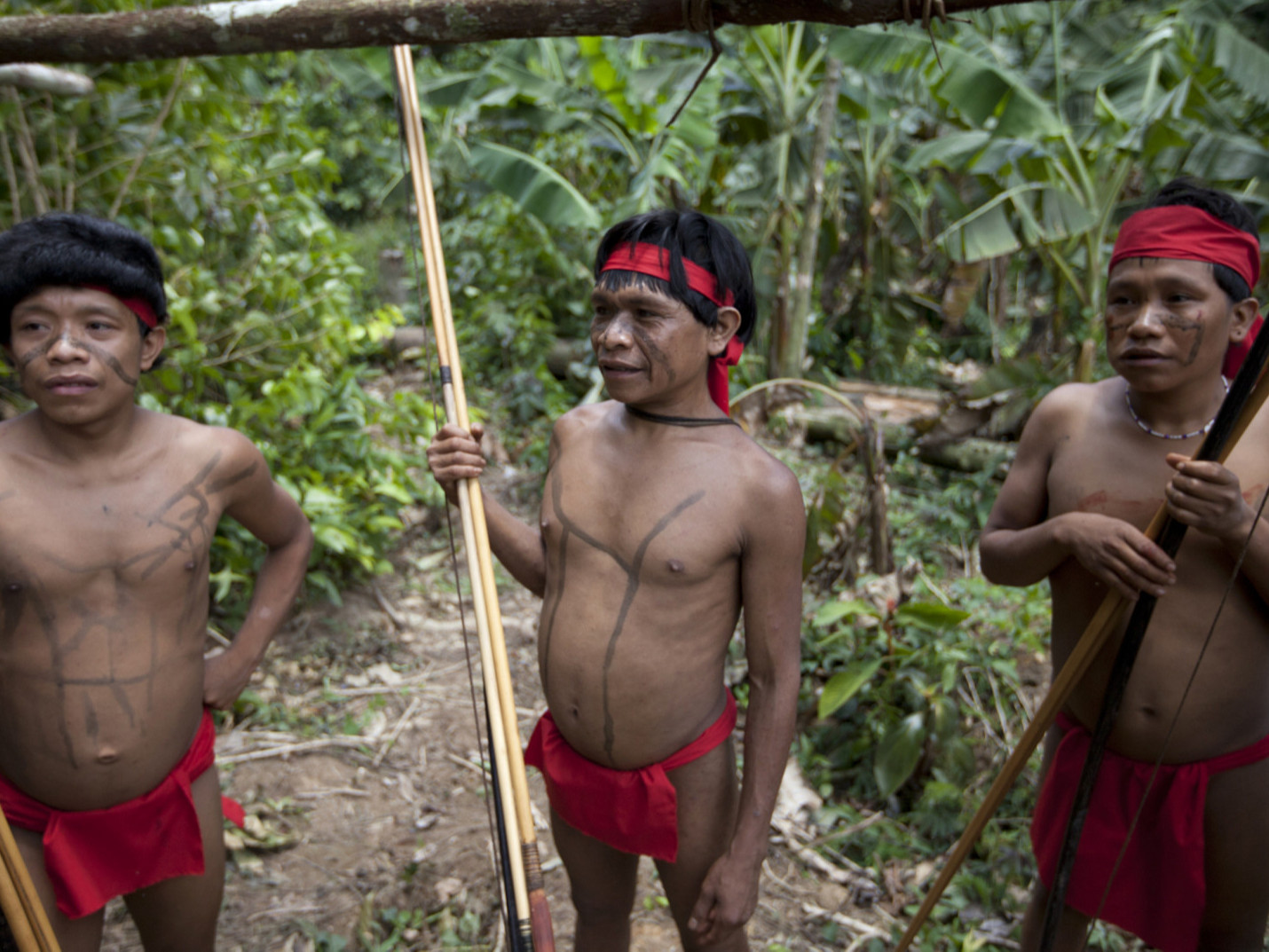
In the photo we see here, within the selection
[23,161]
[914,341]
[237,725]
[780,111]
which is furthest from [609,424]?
[914,341]

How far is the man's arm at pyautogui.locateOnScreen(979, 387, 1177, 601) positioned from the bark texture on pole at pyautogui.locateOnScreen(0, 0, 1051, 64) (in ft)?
3.00

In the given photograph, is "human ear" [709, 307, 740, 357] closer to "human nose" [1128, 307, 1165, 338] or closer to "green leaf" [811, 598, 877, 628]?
"human nose" [1128, 307, 1165, 338]

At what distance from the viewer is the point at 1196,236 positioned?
64.1 inches

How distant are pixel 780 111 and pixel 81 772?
581 cm

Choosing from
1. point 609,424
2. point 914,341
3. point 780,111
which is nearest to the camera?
point 609,424

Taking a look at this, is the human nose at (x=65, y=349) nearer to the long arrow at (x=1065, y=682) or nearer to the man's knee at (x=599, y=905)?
the man's knee at (x=599, y=905)

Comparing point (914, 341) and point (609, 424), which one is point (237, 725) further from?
point (914, 341)

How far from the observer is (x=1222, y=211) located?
5.48 ft

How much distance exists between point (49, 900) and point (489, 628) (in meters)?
1.06

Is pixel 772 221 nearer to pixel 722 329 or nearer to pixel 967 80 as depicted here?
pixel 967 80

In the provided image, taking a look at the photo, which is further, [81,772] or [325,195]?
[325,195]

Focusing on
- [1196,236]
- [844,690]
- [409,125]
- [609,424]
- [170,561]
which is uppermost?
[409,125]

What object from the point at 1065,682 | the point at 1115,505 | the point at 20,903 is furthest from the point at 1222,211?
the point at 20,903

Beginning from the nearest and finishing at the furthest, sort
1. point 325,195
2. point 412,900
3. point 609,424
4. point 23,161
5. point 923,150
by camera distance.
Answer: point 609,424
point 412,900
point 23,161
point 325,195
point 923,150
